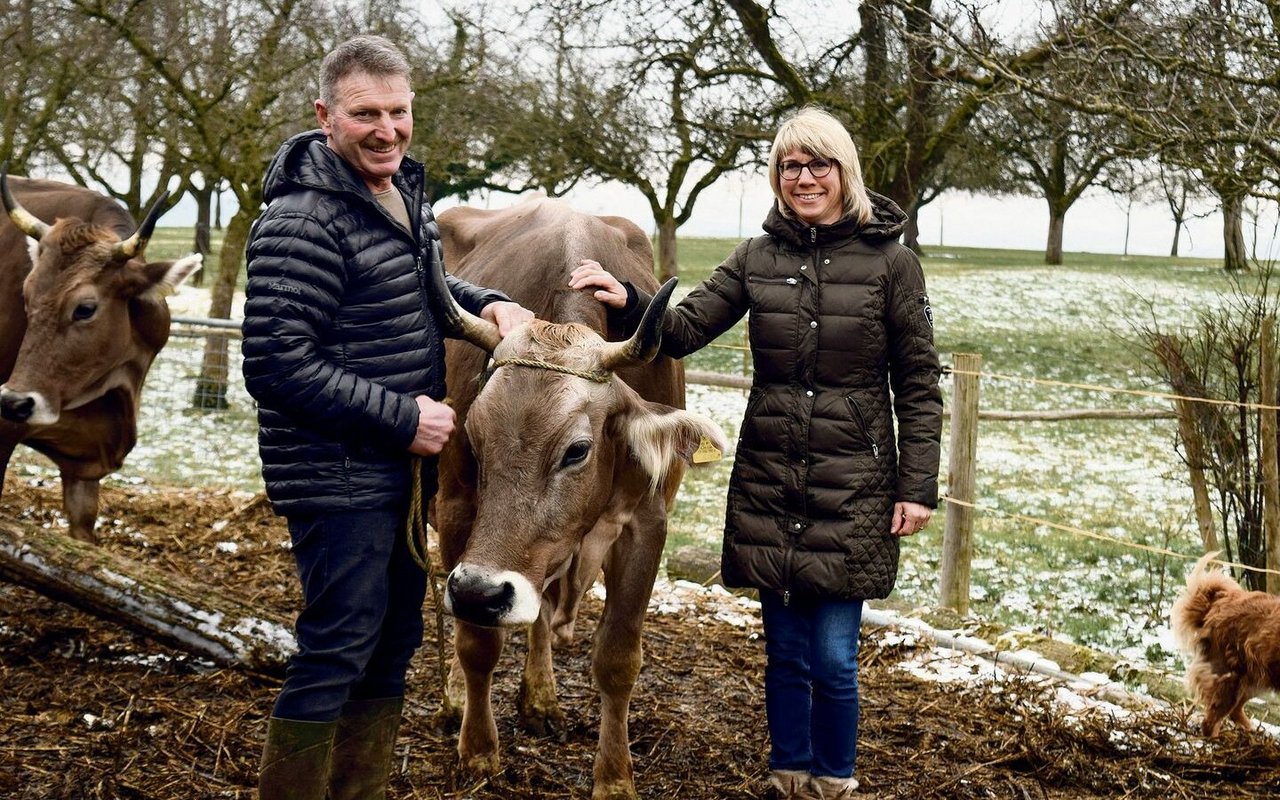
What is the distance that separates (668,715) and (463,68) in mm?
13311

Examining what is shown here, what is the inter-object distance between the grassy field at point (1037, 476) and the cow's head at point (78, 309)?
3826mm

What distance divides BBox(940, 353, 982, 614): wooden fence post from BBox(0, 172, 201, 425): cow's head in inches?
175

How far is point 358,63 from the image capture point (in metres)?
2.89

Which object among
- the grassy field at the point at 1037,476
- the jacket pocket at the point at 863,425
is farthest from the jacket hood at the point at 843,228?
the grassy field at the point at 1037,476

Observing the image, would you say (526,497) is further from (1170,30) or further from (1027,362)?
(1027,362)

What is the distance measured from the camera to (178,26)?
535 inches

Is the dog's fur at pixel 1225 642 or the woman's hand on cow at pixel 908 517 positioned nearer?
the woman's hand on cow at pixel 908 517

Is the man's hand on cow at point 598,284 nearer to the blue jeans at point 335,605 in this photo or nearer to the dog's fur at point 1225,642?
the blue jeans at point 335,605

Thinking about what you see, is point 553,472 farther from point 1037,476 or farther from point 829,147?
point 1037,476

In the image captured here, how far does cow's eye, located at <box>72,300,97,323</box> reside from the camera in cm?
601

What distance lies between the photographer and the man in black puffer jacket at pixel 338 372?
9.22 feet

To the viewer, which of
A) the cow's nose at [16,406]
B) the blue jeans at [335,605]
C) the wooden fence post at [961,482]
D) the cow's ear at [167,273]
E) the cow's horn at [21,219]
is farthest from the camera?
the wooden fence post at [961,482]

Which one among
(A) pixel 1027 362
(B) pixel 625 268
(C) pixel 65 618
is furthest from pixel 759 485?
(A) pixel 1027 362

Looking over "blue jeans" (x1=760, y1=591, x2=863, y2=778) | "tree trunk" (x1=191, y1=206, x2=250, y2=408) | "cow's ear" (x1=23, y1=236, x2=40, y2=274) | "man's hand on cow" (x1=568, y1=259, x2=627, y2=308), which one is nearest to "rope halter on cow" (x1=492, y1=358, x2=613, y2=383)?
"man's hand on cow" (x1=568, y1=259, x2=627, y2=308)
